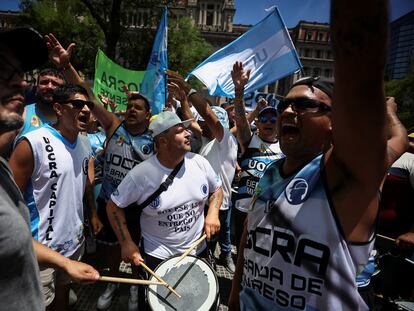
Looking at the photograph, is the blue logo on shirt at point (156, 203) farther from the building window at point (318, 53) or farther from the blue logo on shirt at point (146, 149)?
the building window at point (318, 53)

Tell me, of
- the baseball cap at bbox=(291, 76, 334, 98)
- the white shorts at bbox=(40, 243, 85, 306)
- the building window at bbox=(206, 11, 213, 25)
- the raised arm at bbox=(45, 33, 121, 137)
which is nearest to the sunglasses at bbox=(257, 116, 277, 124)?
the raised arm at bbox=(45, 33, 121, 137)

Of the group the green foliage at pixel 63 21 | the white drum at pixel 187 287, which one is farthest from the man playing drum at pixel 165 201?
the green foliage at pixel 63 21

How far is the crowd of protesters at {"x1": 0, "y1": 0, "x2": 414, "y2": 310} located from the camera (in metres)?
0.81

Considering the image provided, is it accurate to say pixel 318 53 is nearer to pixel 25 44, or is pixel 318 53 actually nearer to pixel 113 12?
pixel 113 12

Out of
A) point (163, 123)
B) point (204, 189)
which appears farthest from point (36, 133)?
point (204, 189)

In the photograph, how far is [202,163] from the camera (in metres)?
2.61

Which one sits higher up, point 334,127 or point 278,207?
point 334,127

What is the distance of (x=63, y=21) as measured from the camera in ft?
69.9

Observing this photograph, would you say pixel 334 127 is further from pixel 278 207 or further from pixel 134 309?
pixel 134 309

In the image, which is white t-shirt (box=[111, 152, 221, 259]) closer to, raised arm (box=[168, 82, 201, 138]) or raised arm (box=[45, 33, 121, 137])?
raised arm (box=[45, 33, 121, 137])

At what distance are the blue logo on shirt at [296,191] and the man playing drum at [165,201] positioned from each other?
1215 millimetres

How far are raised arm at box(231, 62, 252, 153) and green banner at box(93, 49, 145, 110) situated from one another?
247cm

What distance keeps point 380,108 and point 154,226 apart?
1.96 meters

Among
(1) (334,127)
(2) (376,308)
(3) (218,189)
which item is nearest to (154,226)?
(3) (218,189)
